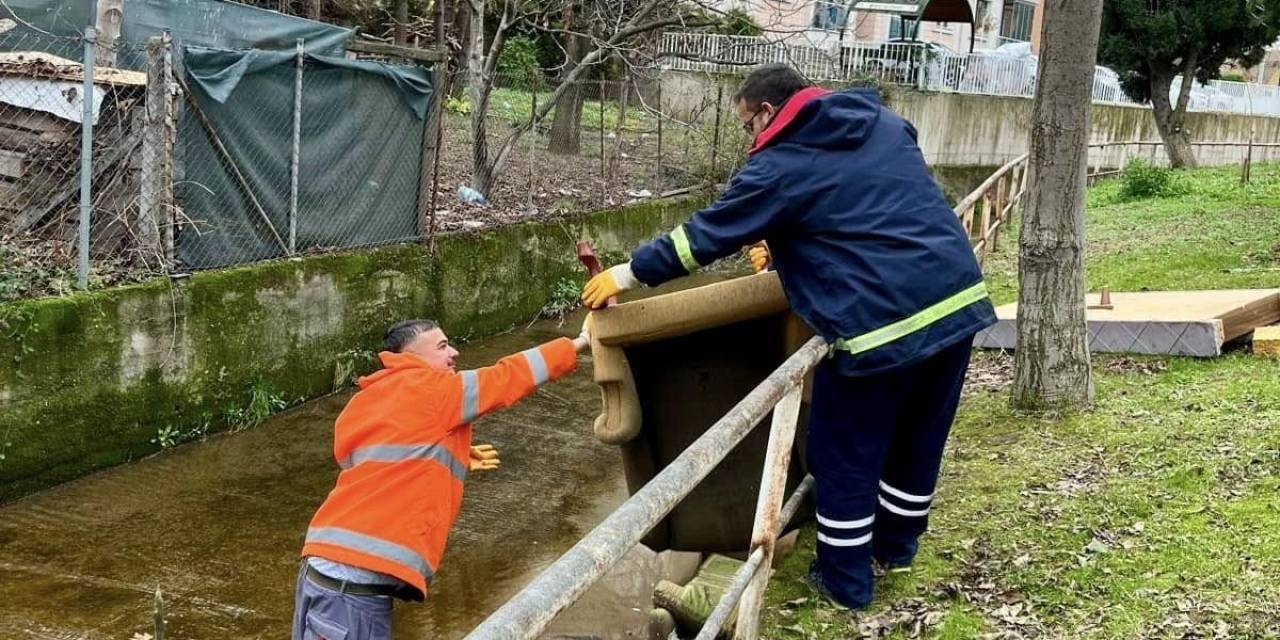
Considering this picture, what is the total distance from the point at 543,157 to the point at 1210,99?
22.1 metres

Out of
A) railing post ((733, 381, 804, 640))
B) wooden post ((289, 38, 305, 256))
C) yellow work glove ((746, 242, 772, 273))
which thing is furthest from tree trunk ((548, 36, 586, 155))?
railing post ((733, 381, 804, 640))

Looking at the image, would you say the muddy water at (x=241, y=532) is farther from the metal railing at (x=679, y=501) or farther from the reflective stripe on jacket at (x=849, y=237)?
the reflective stripe on jacket at (x=849, y=237)

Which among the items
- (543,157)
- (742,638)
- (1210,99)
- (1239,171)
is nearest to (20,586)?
(742,638)

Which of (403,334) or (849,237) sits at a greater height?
(849,237)

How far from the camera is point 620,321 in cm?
367

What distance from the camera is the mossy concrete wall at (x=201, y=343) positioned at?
6324mm

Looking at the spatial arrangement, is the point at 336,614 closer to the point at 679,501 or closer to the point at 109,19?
the point at 679,501

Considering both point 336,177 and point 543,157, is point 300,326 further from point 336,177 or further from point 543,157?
point 543,157

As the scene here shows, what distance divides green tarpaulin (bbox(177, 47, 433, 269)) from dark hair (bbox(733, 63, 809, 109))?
5.07 metres

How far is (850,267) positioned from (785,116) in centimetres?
47

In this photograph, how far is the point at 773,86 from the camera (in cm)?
354

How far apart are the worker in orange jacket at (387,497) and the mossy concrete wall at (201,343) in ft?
12.7

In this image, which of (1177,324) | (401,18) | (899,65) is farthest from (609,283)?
(899,65)

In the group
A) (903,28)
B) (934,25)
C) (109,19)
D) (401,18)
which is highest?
(934,25)
